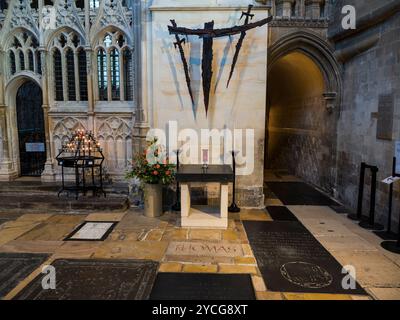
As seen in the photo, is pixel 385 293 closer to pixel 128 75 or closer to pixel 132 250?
pixel 132 250

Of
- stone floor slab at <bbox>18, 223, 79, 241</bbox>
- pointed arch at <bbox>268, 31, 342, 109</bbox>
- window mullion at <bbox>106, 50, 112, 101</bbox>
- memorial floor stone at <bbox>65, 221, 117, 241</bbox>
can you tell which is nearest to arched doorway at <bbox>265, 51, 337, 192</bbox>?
pointed arch at <bbox>268, 31, 342, 109</bbox>

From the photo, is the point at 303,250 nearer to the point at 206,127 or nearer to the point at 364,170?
the point at 364,170

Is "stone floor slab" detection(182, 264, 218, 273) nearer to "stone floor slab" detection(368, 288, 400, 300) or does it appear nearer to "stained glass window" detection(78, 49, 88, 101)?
"stone floor slab" detection(368, 288, 400, 300)

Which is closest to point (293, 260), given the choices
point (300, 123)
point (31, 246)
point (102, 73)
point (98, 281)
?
point (98, 281)

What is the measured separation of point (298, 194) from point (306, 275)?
392 cm

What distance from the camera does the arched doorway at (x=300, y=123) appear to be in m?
7.27

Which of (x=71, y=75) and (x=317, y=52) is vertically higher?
(x=317, y=52)

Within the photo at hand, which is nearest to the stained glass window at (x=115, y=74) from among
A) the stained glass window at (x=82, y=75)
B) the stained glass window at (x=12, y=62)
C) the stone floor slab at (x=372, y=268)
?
the stained glass window at (x=82, y=75)

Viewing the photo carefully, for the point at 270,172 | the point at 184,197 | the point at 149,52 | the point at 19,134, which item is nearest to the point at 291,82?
the point at 270,172

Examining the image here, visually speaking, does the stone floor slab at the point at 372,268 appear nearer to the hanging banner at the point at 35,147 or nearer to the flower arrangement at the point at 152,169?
the flower arrangement at the point at 152,169

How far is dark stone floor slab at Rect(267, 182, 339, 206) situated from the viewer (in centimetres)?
653

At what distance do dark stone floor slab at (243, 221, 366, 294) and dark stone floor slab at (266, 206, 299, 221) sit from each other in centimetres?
31

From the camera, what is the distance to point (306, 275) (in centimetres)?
344
